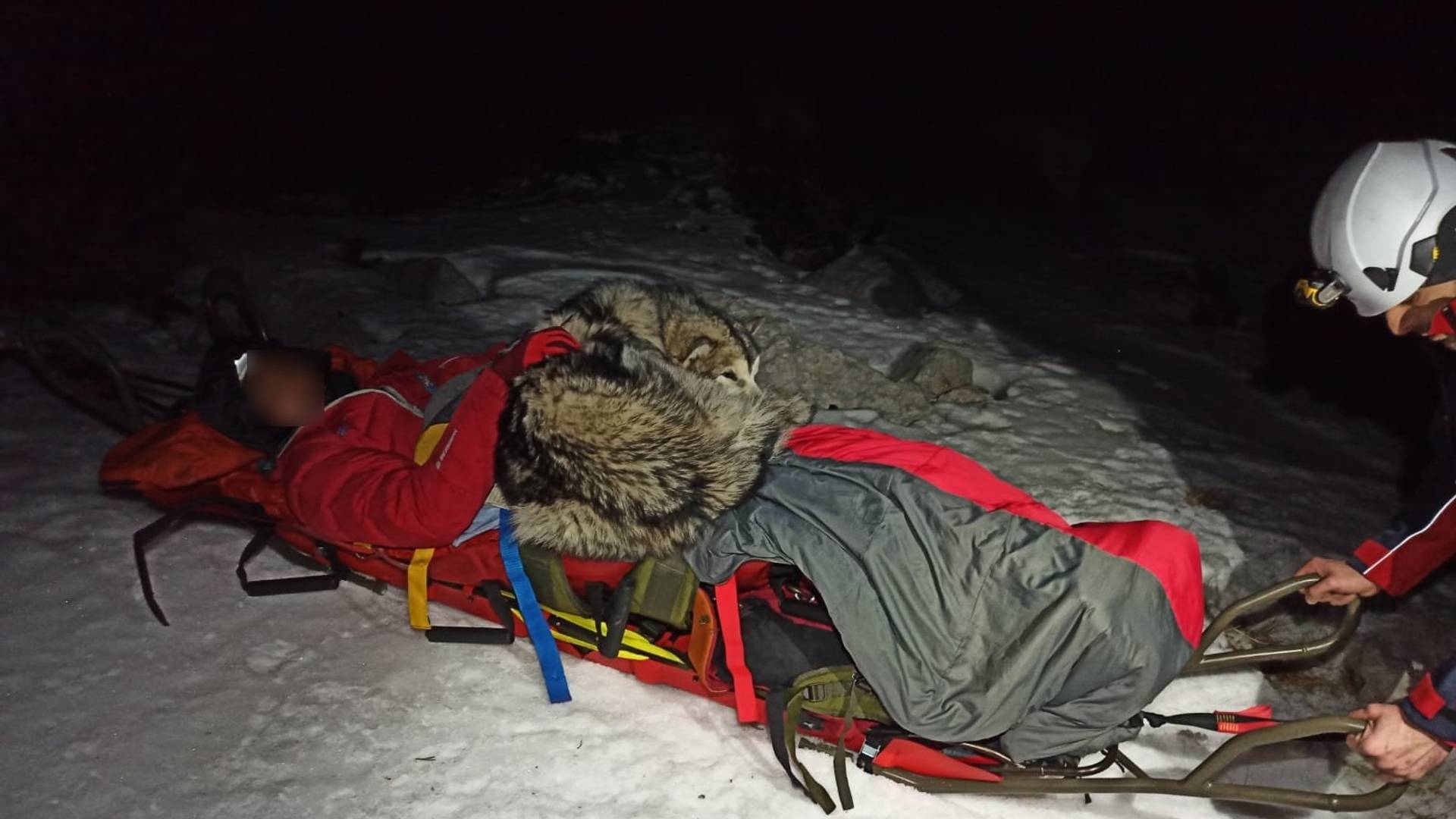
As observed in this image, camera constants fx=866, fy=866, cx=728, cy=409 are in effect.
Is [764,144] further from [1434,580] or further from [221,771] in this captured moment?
[221,771]

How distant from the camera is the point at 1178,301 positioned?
6.05 meters

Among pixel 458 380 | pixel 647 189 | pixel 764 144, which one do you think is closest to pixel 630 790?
pixel 458 380

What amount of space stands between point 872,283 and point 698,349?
11.6 feet

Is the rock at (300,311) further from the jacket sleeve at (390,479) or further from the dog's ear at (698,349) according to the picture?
the dog's ear at (698,349)

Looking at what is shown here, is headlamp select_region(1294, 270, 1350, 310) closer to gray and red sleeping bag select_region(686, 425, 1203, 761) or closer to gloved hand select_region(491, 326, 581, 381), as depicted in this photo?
gray and red sleeping bag select_region(686, 425, 1203, 761)

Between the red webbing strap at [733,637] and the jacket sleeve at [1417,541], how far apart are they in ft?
4.87

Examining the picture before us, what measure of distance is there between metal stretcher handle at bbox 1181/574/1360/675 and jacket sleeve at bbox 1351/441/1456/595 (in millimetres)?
120

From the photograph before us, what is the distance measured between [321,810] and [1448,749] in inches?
88.2

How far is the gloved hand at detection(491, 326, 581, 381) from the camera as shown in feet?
6.64

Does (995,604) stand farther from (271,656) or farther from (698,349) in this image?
(271,656)

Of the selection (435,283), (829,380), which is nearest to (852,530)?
(829,380)

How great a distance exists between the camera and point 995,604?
5.89 ft

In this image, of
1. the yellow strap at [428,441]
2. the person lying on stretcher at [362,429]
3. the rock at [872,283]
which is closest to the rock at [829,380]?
the rock at [872,283]

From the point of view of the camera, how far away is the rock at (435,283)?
4812mm
